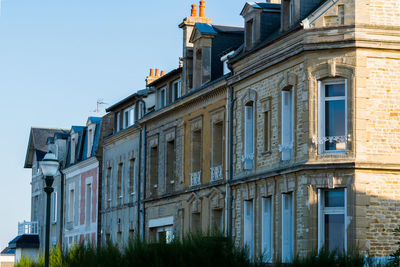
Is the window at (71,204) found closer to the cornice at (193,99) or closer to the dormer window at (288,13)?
the cornice at (193,99)

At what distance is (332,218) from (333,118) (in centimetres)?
Answer: 287

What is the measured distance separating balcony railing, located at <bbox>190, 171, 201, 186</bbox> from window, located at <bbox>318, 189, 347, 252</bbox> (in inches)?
375

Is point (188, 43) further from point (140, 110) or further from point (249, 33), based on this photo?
point (249, 33)

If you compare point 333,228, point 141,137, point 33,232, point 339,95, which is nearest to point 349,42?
point 339,95

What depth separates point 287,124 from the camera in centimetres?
3070

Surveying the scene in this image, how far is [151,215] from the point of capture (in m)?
42.9

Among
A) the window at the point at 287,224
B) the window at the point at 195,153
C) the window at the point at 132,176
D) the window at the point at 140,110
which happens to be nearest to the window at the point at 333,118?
the window at the point at 287,224

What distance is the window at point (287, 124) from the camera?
3028cm

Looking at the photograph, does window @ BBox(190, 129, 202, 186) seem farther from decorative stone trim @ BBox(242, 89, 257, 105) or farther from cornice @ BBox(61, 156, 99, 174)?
cornice @ BBox(61, 156, 99, 174)

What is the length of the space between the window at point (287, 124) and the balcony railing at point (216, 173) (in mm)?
5319

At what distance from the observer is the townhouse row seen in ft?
93.3

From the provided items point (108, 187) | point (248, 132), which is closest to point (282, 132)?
point (248, 132)

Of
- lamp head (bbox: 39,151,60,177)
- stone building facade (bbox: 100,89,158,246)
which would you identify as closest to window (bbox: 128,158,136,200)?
stone building facade (bbox: 100,89,158,246)

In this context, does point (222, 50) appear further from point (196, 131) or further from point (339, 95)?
point (339, 95)
